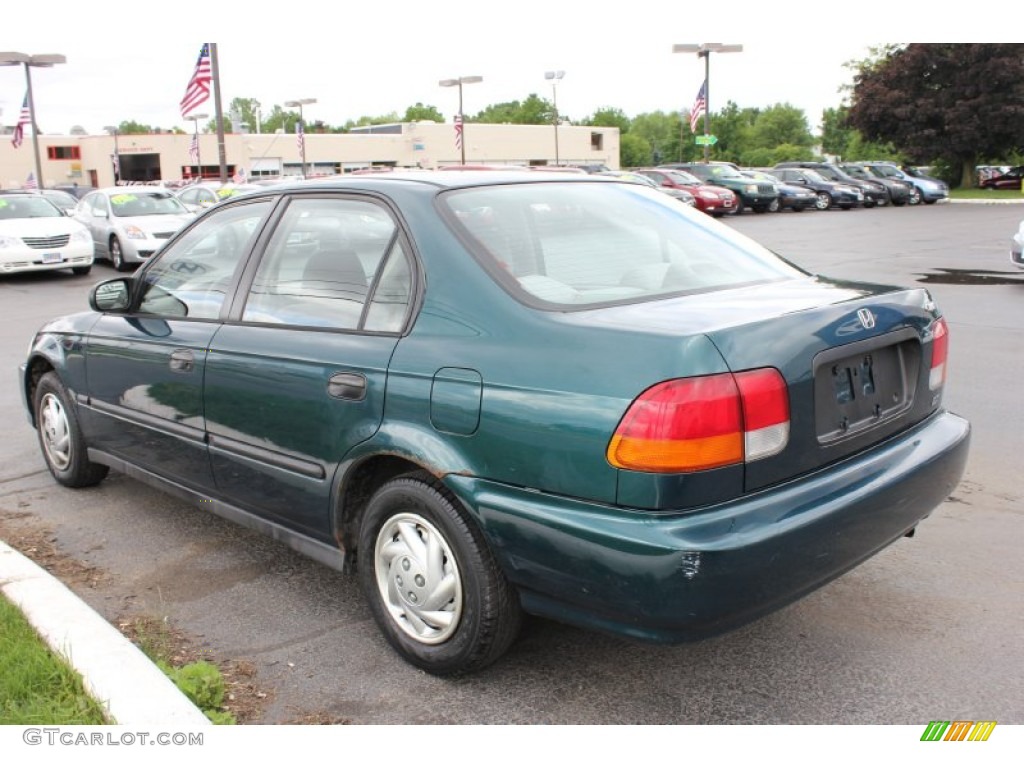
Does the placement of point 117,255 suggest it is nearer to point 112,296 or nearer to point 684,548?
point 112,296

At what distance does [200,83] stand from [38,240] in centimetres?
897

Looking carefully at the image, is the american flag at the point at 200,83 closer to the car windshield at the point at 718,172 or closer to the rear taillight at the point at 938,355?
the car windshield at the point at 718,172

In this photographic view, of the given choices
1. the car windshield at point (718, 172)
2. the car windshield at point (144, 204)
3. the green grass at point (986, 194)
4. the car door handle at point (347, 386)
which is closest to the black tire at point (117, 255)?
the car windshield at point (144, 204)

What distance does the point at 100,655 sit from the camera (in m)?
3.19

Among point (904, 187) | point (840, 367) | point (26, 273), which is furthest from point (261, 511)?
point (904, 187)

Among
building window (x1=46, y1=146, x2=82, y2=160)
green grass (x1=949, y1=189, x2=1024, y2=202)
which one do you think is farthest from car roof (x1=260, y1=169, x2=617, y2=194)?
building window (x1=46, y1=146, x2=82, y2=160)

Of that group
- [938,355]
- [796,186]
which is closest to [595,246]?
[938,355]

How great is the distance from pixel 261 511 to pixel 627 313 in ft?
5.72

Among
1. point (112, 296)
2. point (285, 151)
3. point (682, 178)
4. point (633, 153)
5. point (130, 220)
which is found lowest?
point (112, 296)

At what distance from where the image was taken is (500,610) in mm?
3021

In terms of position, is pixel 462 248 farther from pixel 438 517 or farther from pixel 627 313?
pixel 438 517

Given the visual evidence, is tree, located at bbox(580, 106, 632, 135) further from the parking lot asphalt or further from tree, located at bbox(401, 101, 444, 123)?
the parking lot asphalt

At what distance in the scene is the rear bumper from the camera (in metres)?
2.59

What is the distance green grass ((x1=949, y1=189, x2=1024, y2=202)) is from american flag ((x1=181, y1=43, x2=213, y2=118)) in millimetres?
30337
